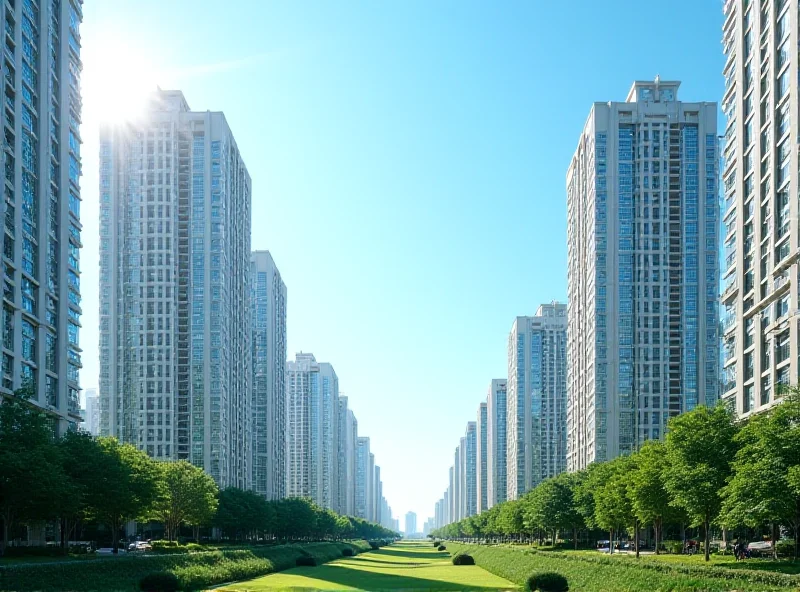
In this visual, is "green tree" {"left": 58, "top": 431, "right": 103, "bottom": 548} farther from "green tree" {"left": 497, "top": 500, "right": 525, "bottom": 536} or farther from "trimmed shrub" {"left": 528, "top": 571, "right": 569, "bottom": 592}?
"green tree" {"left": 497, "top": 500, "right": 525, "bottom": 536}

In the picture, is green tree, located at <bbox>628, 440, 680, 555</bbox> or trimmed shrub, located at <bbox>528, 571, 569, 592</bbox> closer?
trimmed shrub, located at <bbox>528, 571, 569, 592</bbox>

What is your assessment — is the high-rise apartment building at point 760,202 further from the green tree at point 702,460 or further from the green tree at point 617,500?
the green tree at point 702,460

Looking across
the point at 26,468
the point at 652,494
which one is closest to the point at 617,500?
the point at 652,494

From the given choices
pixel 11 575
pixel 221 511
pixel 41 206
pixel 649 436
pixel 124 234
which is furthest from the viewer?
pixel 124 234

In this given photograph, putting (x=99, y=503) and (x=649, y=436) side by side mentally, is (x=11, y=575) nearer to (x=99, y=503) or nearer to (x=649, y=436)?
(x=99, y=503)

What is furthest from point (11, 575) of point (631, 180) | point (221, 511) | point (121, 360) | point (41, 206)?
point (631, 180)

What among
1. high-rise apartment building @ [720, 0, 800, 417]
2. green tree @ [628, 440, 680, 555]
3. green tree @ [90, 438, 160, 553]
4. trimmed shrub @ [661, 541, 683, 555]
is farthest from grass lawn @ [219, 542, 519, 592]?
high-rise apartment building @ [720, 0, 800, 417]
